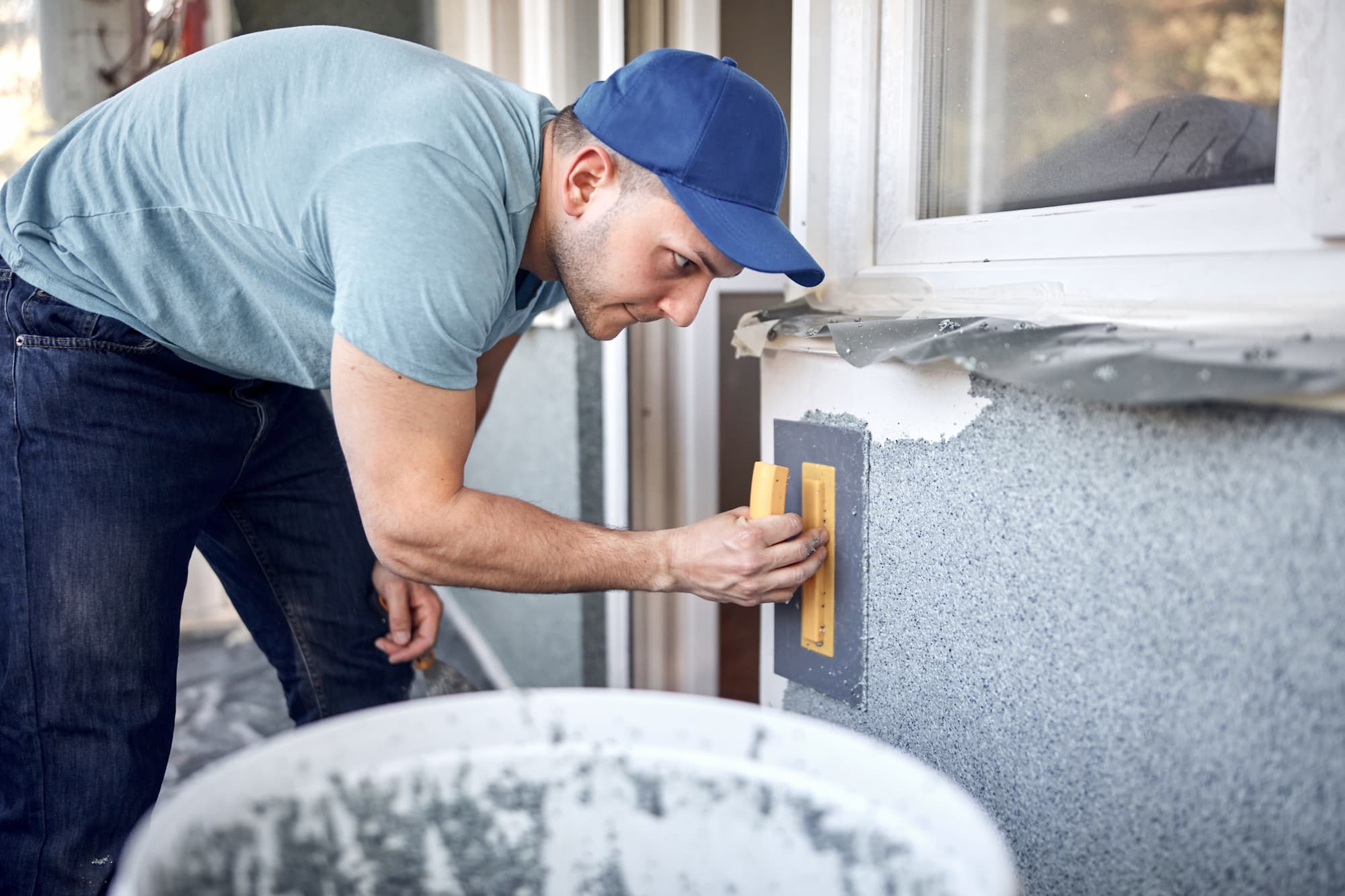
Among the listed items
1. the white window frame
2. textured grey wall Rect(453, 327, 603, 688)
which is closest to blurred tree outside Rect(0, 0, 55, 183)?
textured grey wall Rect(453, 327, 603, 688)

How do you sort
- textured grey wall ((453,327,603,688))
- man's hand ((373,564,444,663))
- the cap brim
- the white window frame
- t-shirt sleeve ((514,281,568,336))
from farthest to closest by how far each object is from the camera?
textured grey wall ((453,327,603,688))
man's hand ((373,564,444,663))
t-shirt sleeve ((514,281,568,336))
the cap brim
the white window frame

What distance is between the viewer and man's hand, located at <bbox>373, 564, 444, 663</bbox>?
147cm

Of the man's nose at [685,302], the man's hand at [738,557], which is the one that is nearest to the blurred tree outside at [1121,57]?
the man's nose at [685,302]

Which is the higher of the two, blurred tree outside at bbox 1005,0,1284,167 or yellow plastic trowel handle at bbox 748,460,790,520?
blurred tree outside at bbox 1005,0,1284,167

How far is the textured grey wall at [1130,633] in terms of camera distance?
29.1 inches

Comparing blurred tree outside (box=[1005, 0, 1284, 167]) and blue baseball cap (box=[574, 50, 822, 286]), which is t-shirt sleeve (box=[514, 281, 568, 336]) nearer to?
blue baseball cap (box=[574, 50, 822, 286])

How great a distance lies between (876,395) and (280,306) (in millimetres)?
702

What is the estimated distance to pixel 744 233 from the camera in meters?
1.06

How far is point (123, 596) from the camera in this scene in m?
1.13

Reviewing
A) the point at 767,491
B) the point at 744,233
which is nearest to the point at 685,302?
the point at 744,233

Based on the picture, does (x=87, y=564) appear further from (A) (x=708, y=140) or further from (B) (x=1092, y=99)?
(B) (x=1092, y=99)

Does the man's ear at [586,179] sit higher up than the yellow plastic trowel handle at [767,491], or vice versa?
the man's ear at [586,179]

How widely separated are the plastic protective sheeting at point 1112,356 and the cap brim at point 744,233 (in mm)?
95

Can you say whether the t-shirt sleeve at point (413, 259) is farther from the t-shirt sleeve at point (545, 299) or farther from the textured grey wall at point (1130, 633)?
the textured grey wall at point (1130, 633)
